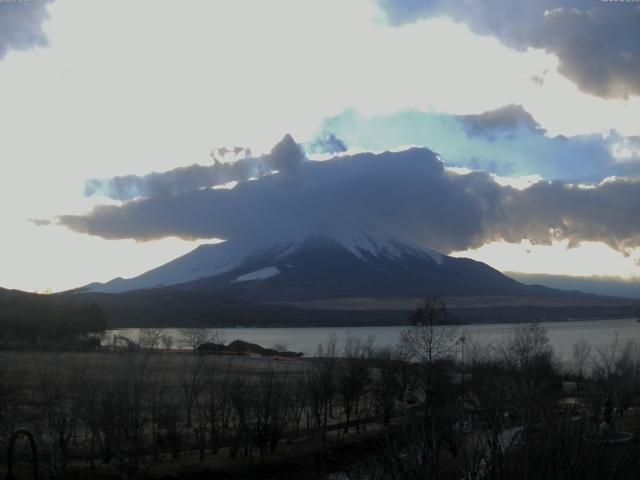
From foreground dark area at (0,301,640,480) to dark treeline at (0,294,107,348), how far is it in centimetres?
3749

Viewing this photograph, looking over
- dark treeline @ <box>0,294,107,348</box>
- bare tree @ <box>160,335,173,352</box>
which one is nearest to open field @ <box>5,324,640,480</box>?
dark treeline @ <box>0,294,107,348</box>

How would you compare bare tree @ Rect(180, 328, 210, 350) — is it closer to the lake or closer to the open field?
the lake

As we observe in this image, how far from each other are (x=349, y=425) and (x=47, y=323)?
6844 centimetres

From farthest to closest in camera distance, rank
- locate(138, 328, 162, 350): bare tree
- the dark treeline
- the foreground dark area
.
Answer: the dark treeline
locate(138, 328, 162, 350): bare tree
the foreground dark area

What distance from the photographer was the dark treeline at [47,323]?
3310 inches

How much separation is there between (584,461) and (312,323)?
192143 mm

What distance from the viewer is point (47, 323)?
302 ft

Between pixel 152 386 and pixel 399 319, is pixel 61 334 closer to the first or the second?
pixel 152 386

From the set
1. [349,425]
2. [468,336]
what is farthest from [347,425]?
[468,336]

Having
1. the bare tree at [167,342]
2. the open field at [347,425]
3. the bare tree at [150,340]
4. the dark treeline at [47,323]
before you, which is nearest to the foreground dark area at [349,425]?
the open field at [347,425]

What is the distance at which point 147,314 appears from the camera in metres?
176

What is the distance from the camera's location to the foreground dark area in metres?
7.84

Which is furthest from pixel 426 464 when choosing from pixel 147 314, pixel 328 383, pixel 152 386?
pixel 147 314

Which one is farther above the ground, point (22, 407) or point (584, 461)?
point (584, 461)
